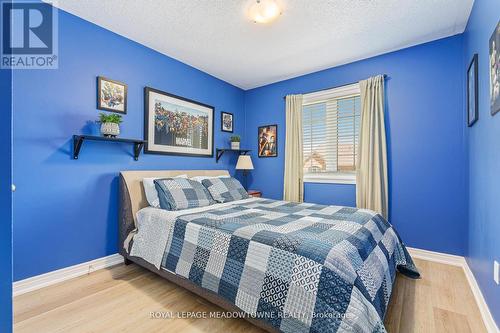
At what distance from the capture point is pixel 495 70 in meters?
1.39

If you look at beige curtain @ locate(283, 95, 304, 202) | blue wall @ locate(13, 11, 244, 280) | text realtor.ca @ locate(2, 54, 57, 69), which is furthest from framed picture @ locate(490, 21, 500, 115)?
text realtor.ca @ locate(2, 54, 57, 69)

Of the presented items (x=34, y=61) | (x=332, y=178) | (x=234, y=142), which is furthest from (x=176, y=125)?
(x=332, y=178)

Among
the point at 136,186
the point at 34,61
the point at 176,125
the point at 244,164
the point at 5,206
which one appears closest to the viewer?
the point at 5,206

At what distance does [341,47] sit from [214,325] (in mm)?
3113

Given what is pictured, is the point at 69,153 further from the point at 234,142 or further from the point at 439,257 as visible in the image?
the point at 439,257

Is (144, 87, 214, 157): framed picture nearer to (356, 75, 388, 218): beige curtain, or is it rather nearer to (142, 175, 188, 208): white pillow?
(142, 175, 188, 208): white pillow

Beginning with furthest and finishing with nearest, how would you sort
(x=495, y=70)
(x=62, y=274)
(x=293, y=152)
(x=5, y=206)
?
(x=293, y=152) < (x=62, y=274) < (x=495, y=70) < (x=5, y=206)

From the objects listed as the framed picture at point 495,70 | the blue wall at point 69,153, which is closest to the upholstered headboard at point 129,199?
the blue wall at point 69,153

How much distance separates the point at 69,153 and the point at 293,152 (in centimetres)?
281

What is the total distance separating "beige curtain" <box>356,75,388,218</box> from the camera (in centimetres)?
282

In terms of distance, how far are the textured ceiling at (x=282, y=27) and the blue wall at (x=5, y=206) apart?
1.69 meters

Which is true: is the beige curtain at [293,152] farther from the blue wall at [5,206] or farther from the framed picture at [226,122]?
the blue wall at [5,206]

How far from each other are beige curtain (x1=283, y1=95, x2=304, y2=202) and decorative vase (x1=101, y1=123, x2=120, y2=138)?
7.80ft

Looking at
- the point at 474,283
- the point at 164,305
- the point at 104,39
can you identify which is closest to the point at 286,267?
the point at 164,305
